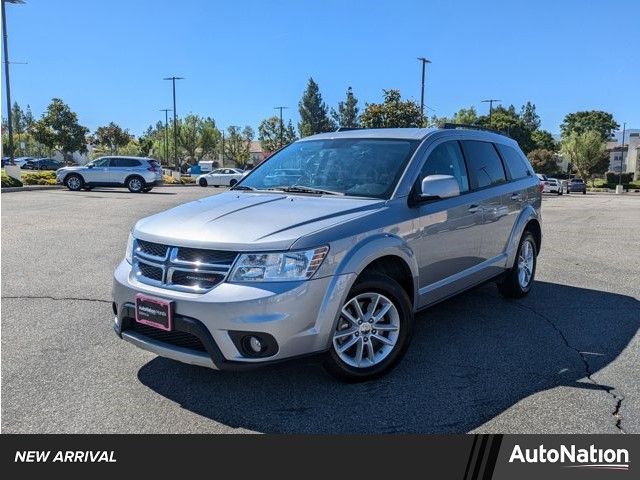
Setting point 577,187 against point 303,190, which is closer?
point 303,190

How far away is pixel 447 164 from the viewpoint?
4.92 metres

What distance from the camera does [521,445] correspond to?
3.05m

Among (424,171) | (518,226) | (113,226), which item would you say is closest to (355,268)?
(424,171)

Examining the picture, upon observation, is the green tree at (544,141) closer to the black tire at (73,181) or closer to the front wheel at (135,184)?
the front wheel at (135,184)

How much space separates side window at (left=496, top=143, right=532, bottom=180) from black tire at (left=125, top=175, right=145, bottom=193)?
22892 mm

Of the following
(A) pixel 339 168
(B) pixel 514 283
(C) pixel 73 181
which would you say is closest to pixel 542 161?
(C) pixel 73 181

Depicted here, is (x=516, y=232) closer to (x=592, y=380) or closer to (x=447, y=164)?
(x=447, y=164)

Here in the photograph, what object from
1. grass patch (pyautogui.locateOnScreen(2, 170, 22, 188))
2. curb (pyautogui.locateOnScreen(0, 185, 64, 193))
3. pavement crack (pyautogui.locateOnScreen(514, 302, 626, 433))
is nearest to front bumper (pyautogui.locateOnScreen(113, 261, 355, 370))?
pavement crack (pyautogui.locateOnScreen(514, 302, 626, 433))

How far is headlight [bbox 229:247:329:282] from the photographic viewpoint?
3330 mm

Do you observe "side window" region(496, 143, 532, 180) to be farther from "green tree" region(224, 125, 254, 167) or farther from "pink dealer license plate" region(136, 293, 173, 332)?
"green tree" region(224, 125, 254, 167)

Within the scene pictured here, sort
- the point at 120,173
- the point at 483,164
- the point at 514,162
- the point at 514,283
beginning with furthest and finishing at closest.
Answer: the point at 120,173 → the point at 514,162 → the point at 514,283 → the point at 483,164

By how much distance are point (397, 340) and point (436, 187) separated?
1196 mm

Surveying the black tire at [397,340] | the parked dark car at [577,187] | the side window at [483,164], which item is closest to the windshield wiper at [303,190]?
the black tire at [397,340]

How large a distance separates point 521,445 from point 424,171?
2269mm
